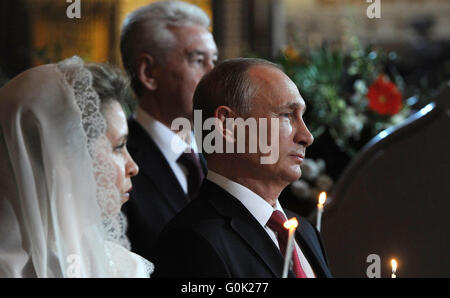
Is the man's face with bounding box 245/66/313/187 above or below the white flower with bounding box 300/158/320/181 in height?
above

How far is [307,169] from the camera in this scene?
4289mm

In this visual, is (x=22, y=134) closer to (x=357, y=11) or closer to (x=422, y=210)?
(x=422, y=210)

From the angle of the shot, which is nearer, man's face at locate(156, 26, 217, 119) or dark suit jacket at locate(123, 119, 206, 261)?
dark suit jacket at locate(123, 119, 206, 261)

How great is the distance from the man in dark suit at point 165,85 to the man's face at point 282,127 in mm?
964

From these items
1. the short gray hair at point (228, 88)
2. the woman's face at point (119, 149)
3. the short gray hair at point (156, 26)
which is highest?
the short gray hair at point (156, 26)

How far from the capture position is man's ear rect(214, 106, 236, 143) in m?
2.00

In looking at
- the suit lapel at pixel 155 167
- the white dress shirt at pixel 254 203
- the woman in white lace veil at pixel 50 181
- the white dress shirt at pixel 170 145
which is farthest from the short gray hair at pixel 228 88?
the white dress shirt at pixel 170 145

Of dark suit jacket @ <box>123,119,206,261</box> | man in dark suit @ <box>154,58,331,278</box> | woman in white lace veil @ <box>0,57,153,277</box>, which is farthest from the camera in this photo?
dark suit jacket @ <box>123,119,206,261</box>

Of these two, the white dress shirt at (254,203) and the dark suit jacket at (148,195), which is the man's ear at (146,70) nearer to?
the dark suit jacket at (148,195)

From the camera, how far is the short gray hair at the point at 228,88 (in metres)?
1.99

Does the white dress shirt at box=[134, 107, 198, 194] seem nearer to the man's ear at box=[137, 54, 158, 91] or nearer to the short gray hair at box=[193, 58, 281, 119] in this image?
the man's ear at box=[137, 54, 158, 91]

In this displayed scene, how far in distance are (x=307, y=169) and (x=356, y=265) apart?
1359 millimetres

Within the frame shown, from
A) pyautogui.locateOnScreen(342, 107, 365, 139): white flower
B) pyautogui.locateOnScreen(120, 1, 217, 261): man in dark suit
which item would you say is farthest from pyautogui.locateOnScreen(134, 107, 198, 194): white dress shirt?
pyautogui.locateOnScreen(342, 107, 365, 139): white flower

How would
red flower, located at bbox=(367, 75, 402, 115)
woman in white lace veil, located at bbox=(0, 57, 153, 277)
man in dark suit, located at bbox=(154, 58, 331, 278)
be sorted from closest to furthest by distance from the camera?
woman in white lace veil, located at bbox=(0, 57, 153, 277) < man in dark suit, located at bbox=(154, 58, 331, 278) < red flower, located at bbox=(367, 75, 402, 115)
